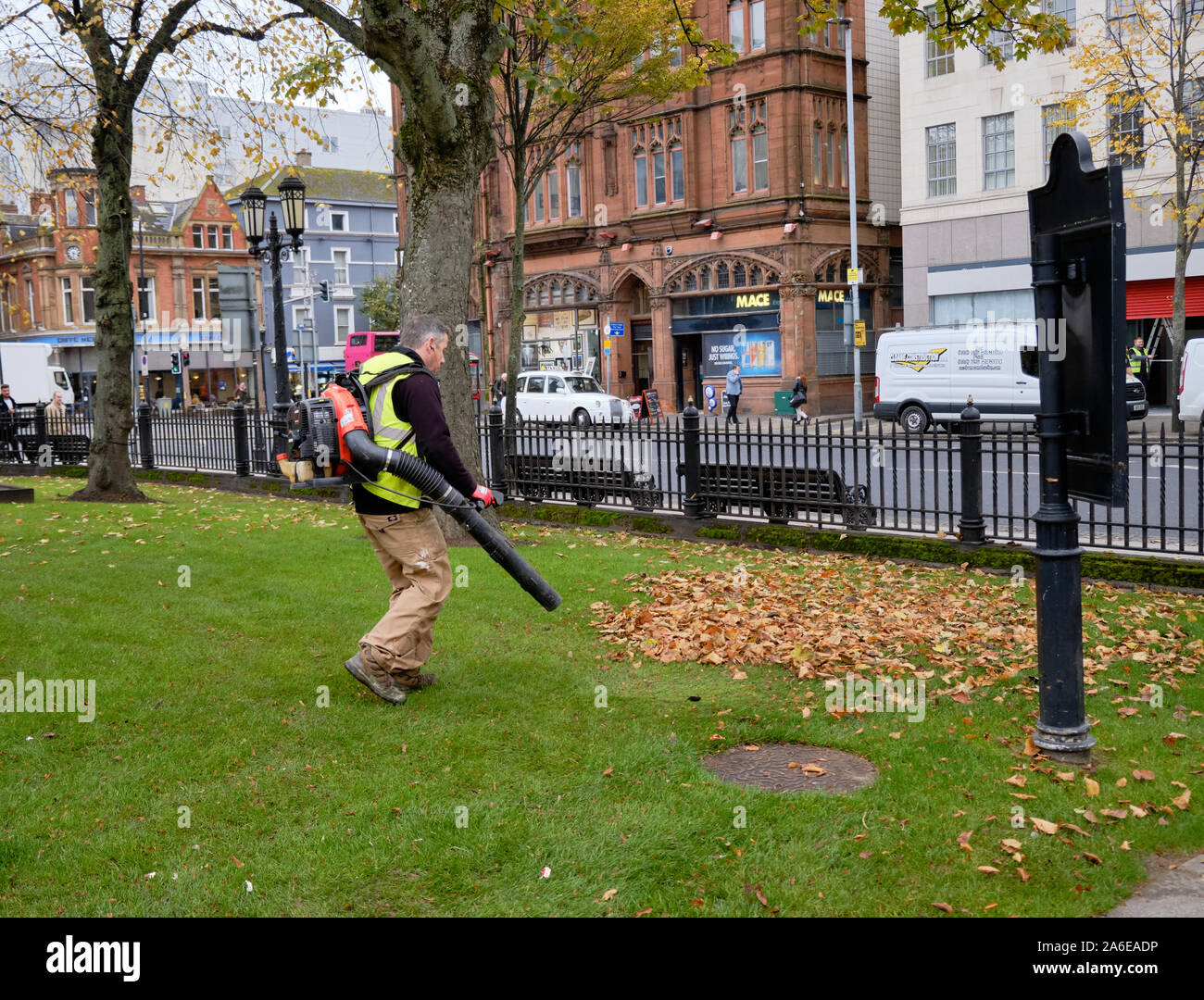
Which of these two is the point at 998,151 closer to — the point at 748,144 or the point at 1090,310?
the point at 748,144

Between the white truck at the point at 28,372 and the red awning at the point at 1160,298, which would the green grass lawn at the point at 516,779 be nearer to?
the red awning at the point at 1160,298

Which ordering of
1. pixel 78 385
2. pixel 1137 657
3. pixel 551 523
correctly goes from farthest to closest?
pixel 78 385 < pixel 551 523 < pixel 1137 657

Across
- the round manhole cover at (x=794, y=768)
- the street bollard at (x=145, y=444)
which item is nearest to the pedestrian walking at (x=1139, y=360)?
the street bollard at (x=145, y=444)

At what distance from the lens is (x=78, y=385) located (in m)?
59.9

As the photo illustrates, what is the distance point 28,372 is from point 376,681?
47.7 meters

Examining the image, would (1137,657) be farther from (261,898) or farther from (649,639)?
A: (261,898)

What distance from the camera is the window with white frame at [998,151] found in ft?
106

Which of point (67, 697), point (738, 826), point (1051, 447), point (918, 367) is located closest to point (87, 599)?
point (67, 697)

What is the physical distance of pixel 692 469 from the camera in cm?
1293

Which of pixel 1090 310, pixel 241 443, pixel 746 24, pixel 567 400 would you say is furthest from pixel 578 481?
pixel 746 24

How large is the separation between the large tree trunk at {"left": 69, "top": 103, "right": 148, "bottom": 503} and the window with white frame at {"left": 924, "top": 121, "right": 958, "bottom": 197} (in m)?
25.1

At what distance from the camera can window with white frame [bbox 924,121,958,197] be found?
112 feet

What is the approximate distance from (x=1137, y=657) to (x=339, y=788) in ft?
15.8

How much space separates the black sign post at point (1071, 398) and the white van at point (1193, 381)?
19120 millimetres
